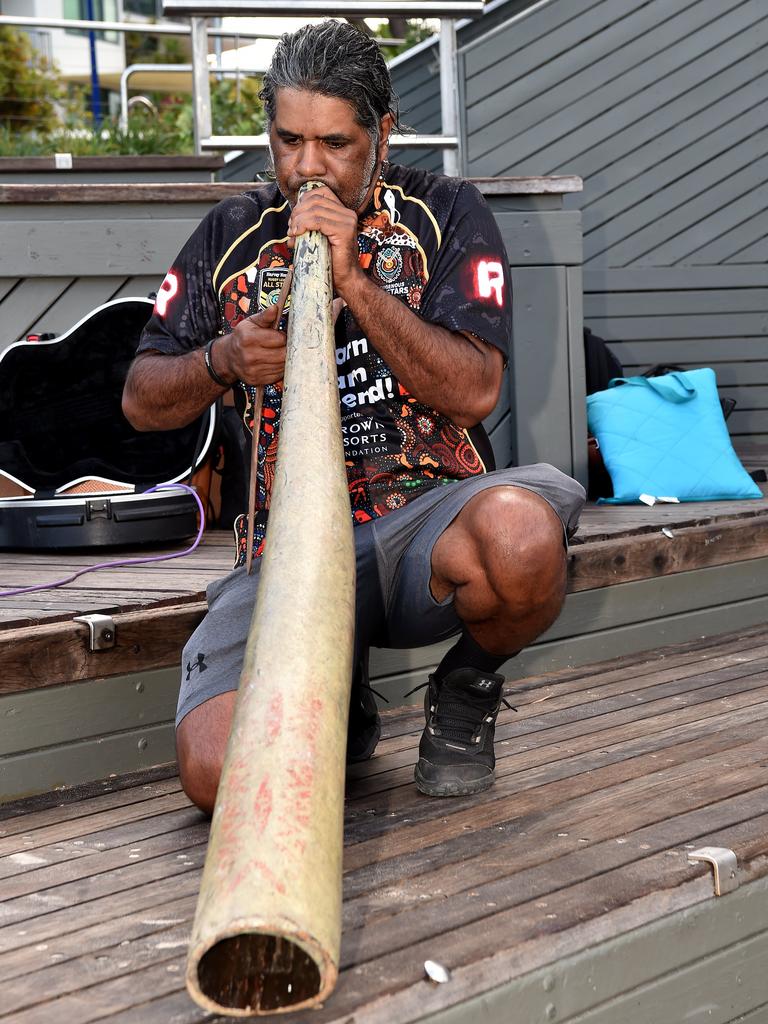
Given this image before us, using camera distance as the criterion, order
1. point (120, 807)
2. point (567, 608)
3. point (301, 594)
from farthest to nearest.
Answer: point (567, 608) → point (120, 807) → point (301, 594)

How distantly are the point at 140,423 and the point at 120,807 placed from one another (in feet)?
2.17

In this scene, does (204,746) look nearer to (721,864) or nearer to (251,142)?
(721,864)

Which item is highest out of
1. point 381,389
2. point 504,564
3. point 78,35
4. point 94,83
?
point 78,35

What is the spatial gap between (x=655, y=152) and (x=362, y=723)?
12.8ft

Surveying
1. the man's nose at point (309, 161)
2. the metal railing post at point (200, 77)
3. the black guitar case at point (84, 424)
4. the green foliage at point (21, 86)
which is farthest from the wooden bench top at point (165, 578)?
the green foliage at point (21, 86)

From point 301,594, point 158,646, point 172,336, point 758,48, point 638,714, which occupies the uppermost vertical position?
point 758,48

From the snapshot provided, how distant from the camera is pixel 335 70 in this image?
201cm

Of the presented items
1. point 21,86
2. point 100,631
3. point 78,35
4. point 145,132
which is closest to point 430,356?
point 100,631

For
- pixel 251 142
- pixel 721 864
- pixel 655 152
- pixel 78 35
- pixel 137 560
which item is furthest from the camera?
pixel 78 35

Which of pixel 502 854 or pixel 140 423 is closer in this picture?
pixel 502 854

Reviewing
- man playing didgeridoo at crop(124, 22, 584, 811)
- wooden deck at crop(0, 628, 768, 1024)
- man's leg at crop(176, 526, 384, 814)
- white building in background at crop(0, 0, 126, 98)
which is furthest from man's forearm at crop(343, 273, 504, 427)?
white building in background at crop(0, 0, 126, 98)

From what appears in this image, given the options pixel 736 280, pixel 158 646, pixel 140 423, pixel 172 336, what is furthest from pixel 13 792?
pixel 736 280

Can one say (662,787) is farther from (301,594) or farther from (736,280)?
(736,280)

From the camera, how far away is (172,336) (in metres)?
2.25
